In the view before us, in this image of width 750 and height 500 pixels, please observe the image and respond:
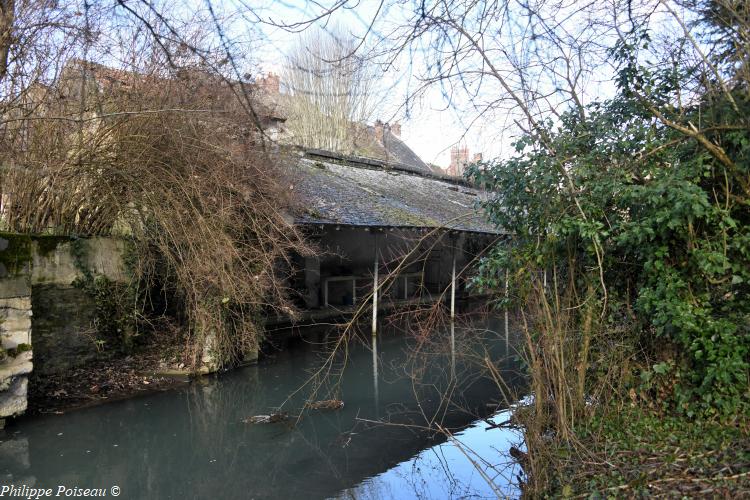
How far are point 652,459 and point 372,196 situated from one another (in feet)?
29.3

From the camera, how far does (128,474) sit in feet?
16.3

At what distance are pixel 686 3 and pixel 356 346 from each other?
7.64 metres

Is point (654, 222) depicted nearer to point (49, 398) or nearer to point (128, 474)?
point (128, 474)

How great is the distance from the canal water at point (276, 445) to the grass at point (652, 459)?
0.62m

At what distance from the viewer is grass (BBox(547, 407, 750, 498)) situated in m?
3.55

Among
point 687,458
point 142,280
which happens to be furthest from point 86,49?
point 687,458

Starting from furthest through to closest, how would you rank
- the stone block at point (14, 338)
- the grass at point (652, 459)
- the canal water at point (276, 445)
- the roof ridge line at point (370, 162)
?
the roof ridge line at point (370, 162), the stone block at point (14, 338), the canal water at point (276, 445), the grass at point (652, 459)

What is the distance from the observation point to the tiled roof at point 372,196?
392 inches

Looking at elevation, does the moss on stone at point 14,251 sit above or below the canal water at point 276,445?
above

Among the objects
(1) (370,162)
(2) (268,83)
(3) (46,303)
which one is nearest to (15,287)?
(3) (46,303)

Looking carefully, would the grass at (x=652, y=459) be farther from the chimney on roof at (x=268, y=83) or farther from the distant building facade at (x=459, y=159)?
the chimney on roof at (x=268, y=83)

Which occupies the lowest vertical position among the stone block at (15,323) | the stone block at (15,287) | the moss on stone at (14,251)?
the stone block at (15,323)

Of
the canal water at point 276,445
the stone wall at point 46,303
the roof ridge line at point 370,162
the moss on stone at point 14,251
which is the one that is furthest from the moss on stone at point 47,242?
the roof ridge line at point 370,162

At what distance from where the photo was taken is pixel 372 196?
1228 cm
